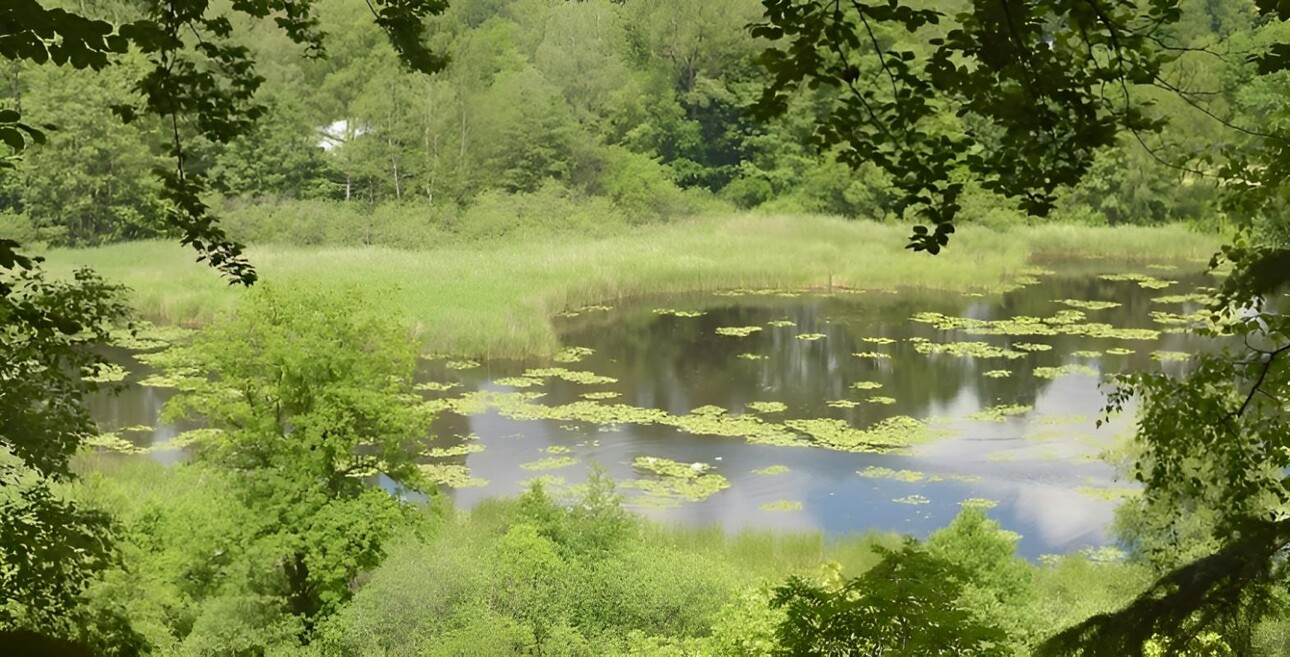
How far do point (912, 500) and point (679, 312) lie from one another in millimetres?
10698

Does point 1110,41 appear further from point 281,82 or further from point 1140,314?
point 281,82

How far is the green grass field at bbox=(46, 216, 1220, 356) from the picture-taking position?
20.6 metres

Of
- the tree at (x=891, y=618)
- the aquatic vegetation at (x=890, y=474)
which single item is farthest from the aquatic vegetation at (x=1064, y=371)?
the tree at (x=891, y=618)

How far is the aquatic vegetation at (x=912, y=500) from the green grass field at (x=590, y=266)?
26.0 ft

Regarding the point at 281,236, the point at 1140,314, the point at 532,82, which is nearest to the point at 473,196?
the point at 532,82

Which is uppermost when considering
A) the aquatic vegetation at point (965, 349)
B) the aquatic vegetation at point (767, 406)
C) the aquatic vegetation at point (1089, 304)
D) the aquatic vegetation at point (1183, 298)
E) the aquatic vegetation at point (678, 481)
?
the aquatic vegetation at point (1183, 298)

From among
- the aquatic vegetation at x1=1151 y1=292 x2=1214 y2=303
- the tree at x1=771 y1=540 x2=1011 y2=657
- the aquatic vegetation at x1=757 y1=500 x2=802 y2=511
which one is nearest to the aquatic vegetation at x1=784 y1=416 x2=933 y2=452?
the aquatic vegetation at x1=757 y1=500 x2=802 y2=511

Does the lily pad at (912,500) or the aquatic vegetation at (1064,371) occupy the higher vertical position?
the aquatic vegetation at (1064,371)

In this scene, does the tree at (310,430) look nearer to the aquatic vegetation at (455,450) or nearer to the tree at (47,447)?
the aquatic vegetation at (455,450)

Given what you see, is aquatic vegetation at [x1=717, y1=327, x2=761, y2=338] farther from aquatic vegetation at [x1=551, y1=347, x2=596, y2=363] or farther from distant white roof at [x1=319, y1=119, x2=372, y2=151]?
distant white roof at [x1=319, y1=119, x2=372, y2=151]

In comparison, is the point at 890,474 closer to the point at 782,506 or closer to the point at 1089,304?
the point at 782,506

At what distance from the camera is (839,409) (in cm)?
1617

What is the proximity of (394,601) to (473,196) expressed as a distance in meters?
26.6

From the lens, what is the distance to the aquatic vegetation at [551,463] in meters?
13.7
